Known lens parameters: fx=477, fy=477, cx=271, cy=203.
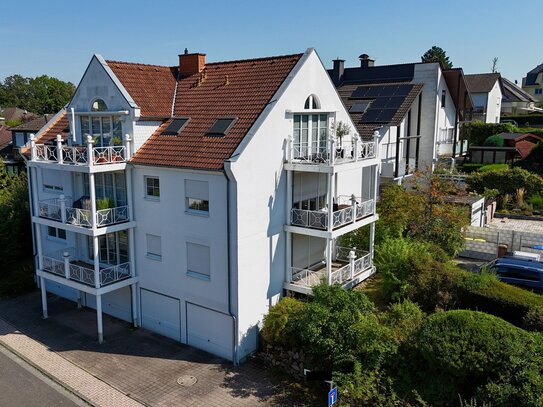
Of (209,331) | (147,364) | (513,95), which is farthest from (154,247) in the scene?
(513,95)

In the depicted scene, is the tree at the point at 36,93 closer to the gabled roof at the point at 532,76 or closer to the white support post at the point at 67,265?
the white support post at the point at 67,265

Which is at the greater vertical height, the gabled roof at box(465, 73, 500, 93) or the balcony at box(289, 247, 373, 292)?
the gabled roof at box(465, 73, 500, 93)

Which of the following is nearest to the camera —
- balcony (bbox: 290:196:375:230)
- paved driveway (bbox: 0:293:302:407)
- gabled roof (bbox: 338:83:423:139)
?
paved driveway (bbox: 0:293:302:407)

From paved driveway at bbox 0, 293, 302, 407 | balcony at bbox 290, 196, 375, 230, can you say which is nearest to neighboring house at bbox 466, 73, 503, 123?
balcony at bbox 290, 196, 375, 230

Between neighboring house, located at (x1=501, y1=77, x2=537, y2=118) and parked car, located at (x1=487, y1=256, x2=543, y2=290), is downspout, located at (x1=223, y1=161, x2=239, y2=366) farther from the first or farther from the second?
neighboring house, located at (x1=501, y1=77, x2=537, y2=118)

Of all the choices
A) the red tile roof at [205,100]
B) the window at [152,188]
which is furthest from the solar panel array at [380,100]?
the window at [152,188]

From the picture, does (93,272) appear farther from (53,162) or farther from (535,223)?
(535,223)

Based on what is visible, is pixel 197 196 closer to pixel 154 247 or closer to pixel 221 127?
pixel 221 127
